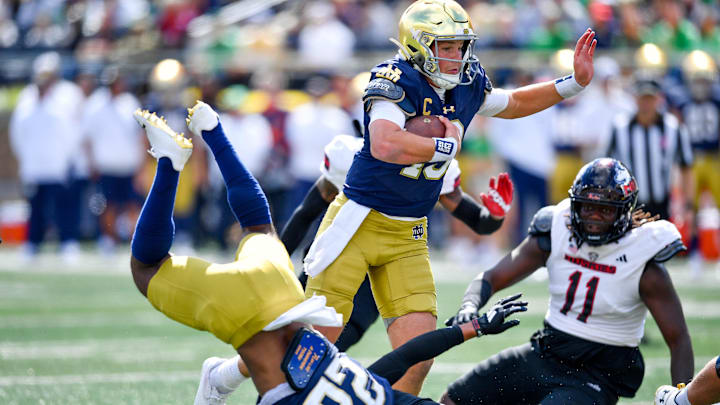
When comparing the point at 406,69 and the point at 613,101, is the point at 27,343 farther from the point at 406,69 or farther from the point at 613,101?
the point at 613,101

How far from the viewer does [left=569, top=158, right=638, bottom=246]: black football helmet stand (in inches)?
180

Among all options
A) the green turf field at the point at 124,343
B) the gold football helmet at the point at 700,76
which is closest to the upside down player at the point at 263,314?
the green turf field at the point at 124,343

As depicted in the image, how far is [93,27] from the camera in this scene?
15.7 metres

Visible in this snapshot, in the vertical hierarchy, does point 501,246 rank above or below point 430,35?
below

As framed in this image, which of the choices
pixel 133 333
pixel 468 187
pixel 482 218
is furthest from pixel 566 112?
pixel 482 218

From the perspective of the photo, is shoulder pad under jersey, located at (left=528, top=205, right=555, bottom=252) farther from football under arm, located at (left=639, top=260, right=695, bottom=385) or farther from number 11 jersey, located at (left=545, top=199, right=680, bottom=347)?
football under arm, located at (left=639, top=260, right=695, bottom=385)

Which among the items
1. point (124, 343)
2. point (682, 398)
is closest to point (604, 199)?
point (682, 398)

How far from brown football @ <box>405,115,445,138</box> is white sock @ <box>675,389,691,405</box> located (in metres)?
1.36

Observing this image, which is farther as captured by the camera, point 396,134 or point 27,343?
point 27,343

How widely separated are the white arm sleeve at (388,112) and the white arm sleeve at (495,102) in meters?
0.58

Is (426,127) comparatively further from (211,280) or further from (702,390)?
(702,390)

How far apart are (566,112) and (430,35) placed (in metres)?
8.27

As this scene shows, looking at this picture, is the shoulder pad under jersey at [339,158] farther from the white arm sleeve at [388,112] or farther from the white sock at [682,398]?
the white sock at [682,398]

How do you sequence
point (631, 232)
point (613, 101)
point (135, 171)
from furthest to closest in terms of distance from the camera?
point (135, 171)
point (613, 101)
point (631, 232)
